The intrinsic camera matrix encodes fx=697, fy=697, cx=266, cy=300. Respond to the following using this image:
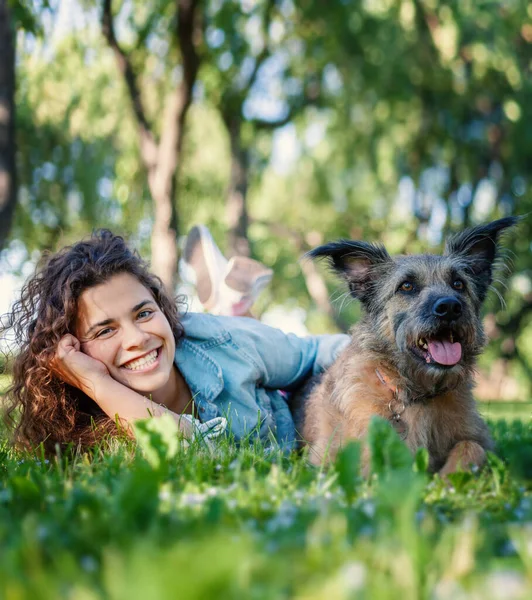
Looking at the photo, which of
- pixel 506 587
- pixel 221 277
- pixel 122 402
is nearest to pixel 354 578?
pixel 506 587

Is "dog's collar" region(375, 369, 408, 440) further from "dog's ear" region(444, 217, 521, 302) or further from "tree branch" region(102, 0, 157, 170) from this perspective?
"tree branch" region(102, 0, 157, 170)

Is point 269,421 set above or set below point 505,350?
above

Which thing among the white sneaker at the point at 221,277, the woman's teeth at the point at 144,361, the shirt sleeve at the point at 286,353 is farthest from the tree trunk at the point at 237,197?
the woman's teeth at the point at 144,361

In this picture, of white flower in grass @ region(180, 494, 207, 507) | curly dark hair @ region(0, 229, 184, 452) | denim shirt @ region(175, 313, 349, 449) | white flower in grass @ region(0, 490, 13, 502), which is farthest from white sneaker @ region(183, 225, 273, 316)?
white flower in grass @ region(180, 494, 207, 507)

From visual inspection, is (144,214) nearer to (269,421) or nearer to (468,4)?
(468,4)

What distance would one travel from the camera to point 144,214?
16.4 m

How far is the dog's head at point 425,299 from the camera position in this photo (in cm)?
397

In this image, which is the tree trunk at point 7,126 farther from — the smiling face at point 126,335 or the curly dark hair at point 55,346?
the smiling face at point 126,335

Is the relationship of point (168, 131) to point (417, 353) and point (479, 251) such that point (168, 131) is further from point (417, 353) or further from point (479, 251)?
point (417, 353)

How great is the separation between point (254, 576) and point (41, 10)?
29.7ft

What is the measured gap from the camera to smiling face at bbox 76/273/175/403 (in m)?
4.34

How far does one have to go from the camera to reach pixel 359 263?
472cm

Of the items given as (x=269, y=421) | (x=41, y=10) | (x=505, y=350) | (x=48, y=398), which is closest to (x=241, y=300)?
(x=269, y=421)

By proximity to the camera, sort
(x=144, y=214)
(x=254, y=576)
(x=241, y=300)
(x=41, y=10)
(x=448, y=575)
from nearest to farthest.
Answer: (x=254, y=576), (x=448, y=575), (x=241, y=300), (x=41, y=10), (x=144, y=214)
